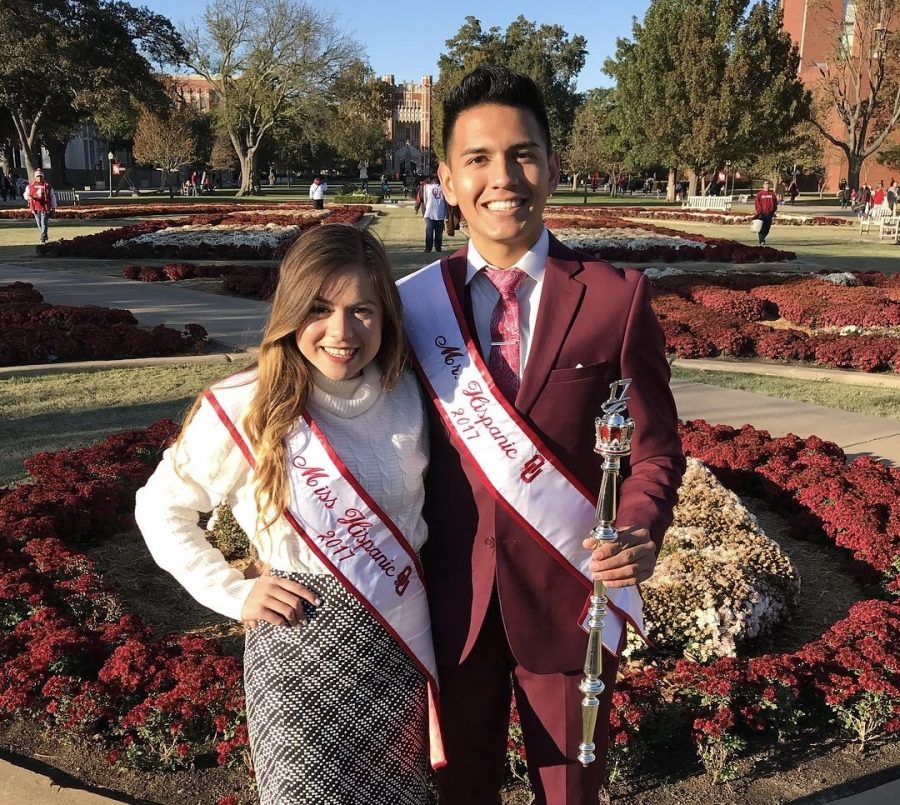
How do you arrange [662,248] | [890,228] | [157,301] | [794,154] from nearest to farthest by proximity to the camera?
1. [157,301]
2. [662,248]
3. [890,228]
4. [794,154]

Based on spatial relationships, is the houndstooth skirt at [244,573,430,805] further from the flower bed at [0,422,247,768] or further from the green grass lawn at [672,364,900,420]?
the green grass lawn at [672,364,900,420]

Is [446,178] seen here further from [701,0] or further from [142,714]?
[701,0]

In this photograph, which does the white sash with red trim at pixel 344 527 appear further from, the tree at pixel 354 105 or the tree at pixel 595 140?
the tree at pixel 595 140

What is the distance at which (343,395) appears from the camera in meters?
1.63

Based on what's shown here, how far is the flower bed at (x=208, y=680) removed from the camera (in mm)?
2646

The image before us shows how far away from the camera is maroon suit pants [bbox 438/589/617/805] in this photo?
173cm

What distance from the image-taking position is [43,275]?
43.8 ft

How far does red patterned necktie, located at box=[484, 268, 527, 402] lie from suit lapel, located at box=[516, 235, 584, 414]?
0.05 meters

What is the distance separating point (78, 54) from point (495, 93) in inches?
1284

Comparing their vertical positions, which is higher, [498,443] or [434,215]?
[434,215]

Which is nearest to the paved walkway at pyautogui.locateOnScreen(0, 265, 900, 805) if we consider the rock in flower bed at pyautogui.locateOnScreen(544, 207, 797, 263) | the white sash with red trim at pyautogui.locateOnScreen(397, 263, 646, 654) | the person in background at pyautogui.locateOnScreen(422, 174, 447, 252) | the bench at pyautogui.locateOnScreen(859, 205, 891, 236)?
the white sash with red trim at pyautogui.locateOnScreen(397, 263, 646, 654)

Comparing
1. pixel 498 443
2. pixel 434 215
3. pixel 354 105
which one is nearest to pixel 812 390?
pixel 498 443

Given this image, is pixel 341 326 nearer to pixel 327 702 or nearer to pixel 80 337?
pixel 327 702

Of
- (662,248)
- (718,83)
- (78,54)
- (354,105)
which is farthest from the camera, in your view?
(354,105)
